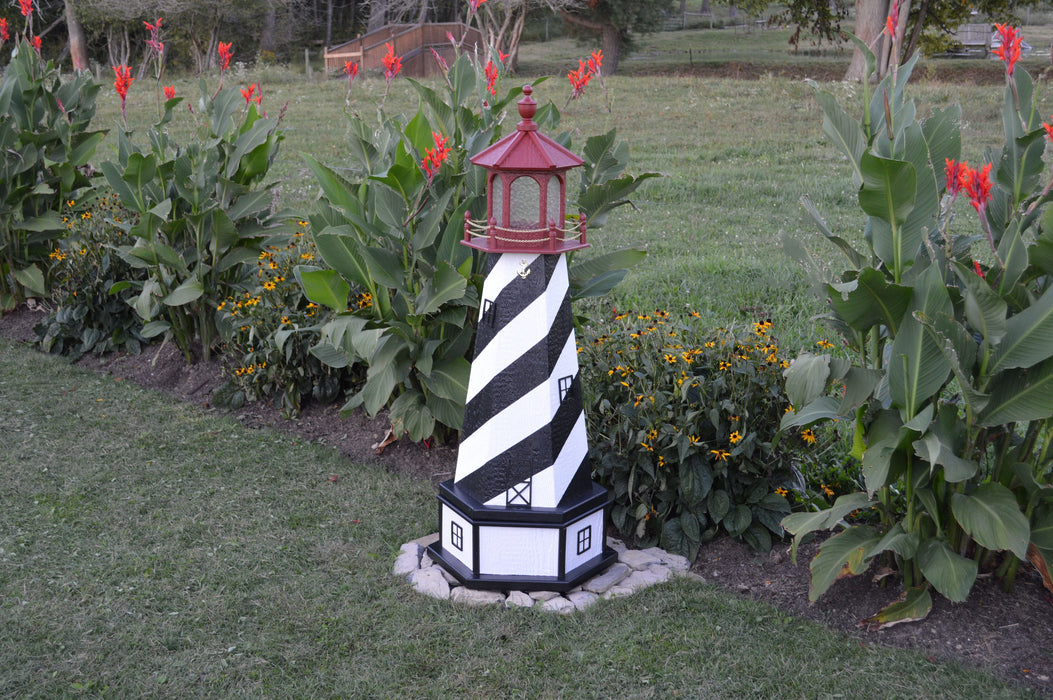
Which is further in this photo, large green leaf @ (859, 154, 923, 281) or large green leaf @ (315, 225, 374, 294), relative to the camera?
large green leaf @ (315, 225, 374, 294)

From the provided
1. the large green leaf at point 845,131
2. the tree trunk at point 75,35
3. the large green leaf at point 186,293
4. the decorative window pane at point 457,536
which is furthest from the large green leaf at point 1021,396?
the tree trunk at point 75,35

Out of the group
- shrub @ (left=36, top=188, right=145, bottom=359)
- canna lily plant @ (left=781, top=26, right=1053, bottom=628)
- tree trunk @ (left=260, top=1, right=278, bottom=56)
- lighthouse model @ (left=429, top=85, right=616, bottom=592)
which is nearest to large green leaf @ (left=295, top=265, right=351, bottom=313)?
lighthouse model @ (left=429, top=85, right=616, bottom=592)

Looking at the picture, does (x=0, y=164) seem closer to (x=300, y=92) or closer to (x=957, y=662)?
(x=957, y=662)

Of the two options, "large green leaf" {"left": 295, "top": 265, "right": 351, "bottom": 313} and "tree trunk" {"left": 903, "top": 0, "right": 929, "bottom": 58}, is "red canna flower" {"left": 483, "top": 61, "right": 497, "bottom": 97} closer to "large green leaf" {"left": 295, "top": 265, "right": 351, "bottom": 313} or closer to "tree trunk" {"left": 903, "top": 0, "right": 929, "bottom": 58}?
"large green leaf" {"left": 295, "top": 265, "right": 351, "bottom": 313}

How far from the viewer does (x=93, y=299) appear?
6.64 meters

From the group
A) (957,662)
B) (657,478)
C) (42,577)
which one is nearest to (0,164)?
(42,577)

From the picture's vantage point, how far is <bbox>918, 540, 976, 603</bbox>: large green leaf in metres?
3.14

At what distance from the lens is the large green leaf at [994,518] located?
2982 millimetres

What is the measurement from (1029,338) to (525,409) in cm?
176

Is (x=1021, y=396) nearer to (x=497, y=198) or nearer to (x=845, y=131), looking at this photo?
(x=845, y=131)

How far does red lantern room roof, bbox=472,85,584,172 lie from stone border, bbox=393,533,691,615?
5.50ft

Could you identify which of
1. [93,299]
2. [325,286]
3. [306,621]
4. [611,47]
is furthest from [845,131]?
[611,47]

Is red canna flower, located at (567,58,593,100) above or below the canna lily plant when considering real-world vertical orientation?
above

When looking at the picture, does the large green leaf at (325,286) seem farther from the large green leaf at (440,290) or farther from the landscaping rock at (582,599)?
the landscaping rock at (582,599)
